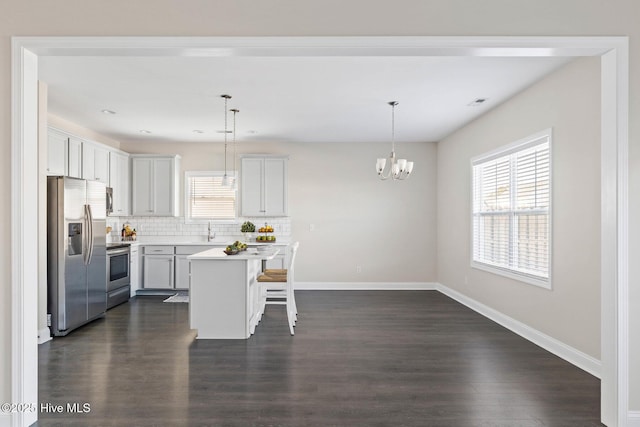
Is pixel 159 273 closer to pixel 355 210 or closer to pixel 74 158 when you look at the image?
pixel 74 158

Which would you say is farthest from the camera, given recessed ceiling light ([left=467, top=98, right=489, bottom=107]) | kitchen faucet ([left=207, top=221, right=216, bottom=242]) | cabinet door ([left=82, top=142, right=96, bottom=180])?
kitchen faucet ([left=207, top=221, right=216, bottom=242])

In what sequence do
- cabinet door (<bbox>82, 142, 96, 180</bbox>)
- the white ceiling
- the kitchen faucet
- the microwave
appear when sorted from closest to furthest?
the white ceiling
cabinet door (<bbox>82, 142, 96, 180</bbox>)
the microwave
the kitchen faucet

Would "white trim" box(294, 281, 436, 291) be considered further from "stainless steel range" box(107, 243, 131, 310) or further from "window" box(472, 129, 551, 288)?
"stainless steel range" box(107, 243, 131, 310)

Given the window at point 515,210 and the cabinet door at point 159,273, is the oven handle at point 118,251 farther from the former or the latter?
the window at point 515,210

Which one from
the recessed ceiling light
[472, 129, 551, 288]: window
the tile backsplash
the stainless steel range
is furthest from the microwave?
[472, 129, 551, 288]: window

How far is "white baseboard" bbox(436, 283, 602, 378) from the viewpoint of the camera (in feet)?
10.7

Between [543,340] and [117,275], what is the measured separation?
555 cm

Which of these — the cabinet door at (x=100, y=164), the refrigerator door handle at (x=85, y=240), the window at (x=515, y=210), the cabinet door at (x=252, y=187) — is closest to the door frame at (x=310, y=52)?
the window at (x=515, y=210)

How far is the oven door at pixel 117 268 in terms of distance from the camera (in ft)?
18.0

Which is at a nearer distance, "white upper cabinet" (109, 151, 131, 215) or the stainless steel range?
the stainless steel range

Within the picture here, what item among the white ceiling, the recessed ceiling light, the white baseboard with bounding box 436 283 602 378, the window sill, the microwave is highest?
the white ceiling

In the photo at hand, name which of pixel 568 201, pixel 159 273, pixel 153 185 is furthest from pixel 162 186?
pixel 568 201

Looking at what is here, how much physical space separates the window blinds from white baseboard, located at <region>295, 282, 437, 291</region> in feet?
6.21

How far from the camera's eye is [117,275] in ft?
18.8
